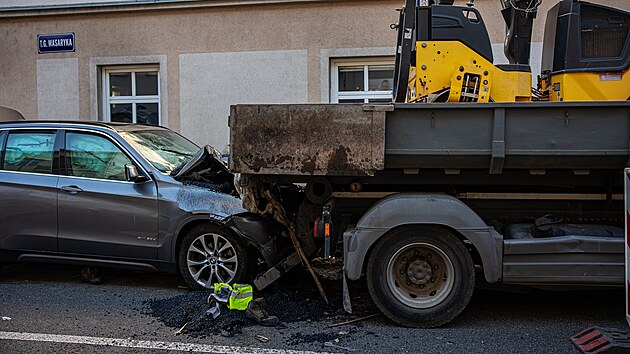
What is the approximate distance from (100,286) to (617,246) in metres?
4.85

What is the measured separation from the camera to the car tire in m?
6.12

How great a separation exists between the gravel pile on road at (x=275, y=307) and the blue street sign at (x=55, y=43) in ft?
22.3

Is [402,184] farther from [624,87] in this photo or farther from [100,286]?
[100,286]

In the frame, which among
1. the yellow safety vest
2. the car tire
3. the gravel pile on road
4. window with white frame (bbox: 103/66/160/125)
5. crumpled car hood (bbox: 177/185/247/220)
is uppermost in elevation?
window with white frame (bbox: 103/66/160/125)

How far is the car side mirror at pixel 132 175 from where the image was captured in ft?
20.7

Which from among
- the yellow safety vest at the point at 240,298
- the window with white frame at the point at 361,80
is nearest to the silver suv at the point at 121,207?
the yellow safety vest at the point at 240,298

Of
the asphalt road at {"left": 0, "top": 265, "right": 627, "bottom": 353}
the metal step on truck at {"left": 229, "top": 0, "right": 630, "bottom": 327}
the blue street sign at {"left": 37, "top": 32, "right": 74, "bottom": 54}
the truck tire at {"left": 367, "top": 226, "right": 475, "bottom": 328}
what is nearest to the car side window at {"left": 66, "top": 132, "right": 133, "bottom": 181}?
the asphalt road at {"left": 0, "top": 265, "right": 627, "bottom": 353}

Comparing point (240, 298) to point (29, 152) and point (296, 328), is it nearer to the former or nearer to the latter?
point (296, 328)

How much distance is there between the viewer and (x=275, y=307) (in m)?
5.64

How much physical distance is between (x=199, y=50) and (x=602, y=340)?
8.04 m

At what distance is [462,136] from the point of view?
509 cm

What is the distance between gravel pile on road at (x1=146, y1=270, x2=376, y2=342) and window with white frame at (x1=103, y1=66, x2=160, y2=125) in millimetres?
5818

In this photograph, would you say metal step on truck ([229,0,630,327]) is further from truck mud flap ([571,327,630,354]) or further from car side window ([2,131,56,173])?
car side window ([2,131,56,173])

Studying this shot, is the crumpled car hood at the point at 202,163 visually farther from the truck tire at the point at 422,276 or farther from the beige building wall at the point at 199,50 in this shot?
the beige building wall at the point at 199,50
